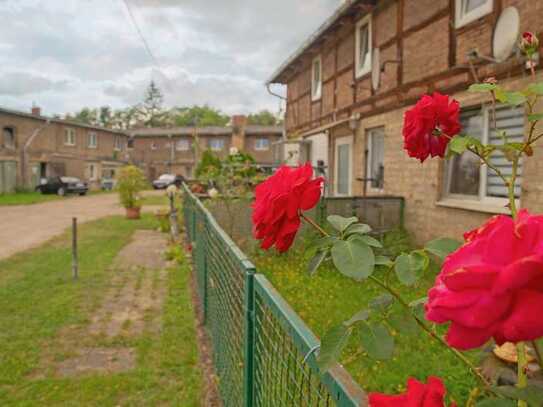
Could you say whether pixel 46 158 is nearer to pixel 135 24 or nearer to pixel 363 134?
pixel 135 24

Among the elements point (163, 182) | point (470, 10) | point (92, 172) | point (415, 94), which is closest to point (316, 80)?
point (415, 94)

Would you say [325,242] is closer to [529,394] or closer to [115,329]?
[529,394]

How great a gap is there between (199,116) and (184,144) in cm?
3201

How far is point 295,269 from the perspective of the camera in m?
6.56

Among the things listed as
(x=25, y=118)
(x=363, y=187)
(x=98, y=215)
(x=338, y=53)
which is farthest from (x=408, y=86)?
(x=25, y=118)

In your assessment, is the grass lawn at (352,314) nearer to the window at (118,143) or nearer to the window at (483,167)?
the window at (483,167)

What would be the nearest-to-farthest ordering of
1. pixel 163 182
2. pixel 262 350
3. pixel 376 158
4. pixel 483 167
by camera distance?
1. pixel 262 350
2. pixel 483 167
3. pixel 376 158
4. pixel 163 182

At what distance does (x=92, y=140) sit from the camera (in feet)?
123

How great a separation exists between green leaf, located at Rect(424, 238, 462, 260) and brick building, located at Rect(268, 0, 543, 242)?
16.9 feet

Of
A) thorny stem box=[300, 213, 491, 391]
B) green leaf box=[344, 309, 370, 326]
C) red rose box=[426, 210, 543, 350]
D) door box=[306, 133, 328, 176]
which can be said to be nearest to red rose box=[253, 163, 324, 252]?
thorny stem box=[300, 213, 491, 391]

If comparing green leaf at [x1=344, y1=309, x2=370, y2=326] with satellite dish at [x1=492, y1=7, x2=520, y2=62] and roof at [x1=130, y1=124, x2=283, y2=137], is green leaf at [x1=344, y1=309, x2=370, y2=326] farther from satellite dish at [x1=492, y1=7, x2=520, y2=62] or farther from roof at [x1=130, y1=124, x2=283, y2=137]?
roof at [x1=130, y1=124, x2=283, y2=137]

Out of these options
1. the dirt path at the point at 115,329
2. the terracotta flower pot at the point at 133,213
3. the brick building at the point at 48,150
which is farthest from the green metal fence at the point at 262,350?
the brick building at the point at 48,150

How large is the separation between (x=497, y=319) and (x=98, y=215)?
1768 centimetres

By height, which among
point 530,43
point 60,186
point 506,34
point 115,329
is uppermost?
point 506,34
